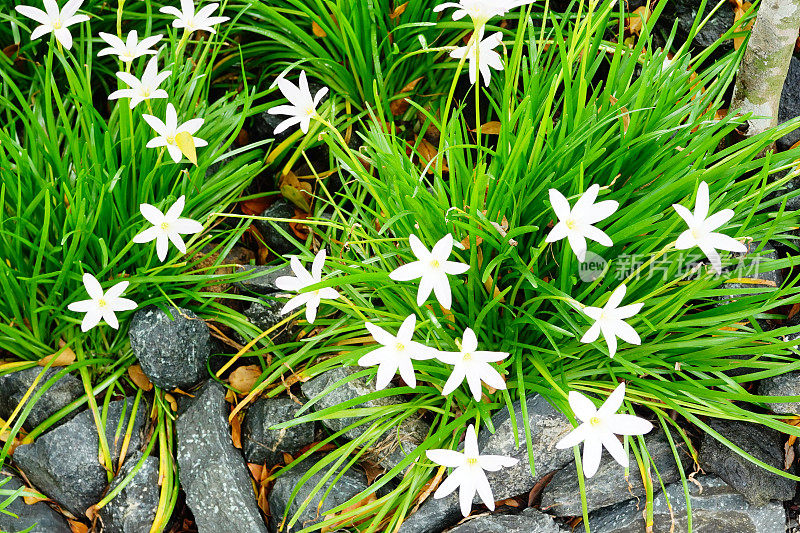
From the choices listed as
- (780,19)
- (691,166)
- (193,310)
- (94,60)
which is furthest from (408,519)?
(94,60)

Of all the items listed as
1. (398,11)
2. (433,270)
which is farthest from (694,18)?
(433,270)

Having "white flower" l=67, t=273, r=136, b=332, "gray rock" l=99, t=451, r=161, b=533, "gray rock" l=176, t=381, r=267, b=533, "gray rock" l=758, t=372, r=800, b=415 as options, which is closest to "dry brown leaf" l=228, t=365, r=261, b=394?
"gray rock" l=176, t=381, r=267, b=533

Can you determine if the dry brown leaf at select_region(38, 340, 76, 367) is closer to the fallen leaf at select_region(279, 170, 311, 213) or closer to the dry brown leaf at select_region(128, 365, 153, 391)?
the dry brown leaf at select_region(128, 365, 153, 391)

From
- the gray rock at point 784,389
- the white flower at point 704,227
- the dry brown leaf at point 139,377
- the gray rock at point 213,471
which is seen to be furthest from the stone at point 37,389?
the gray rock at point 784,389

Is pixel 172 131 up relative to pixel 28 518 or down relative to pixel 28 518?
up

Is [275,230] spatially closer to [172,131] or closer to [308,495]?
[172,131]

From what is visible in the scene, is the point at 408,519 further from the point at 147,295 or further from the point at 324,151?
the point at 324,151
